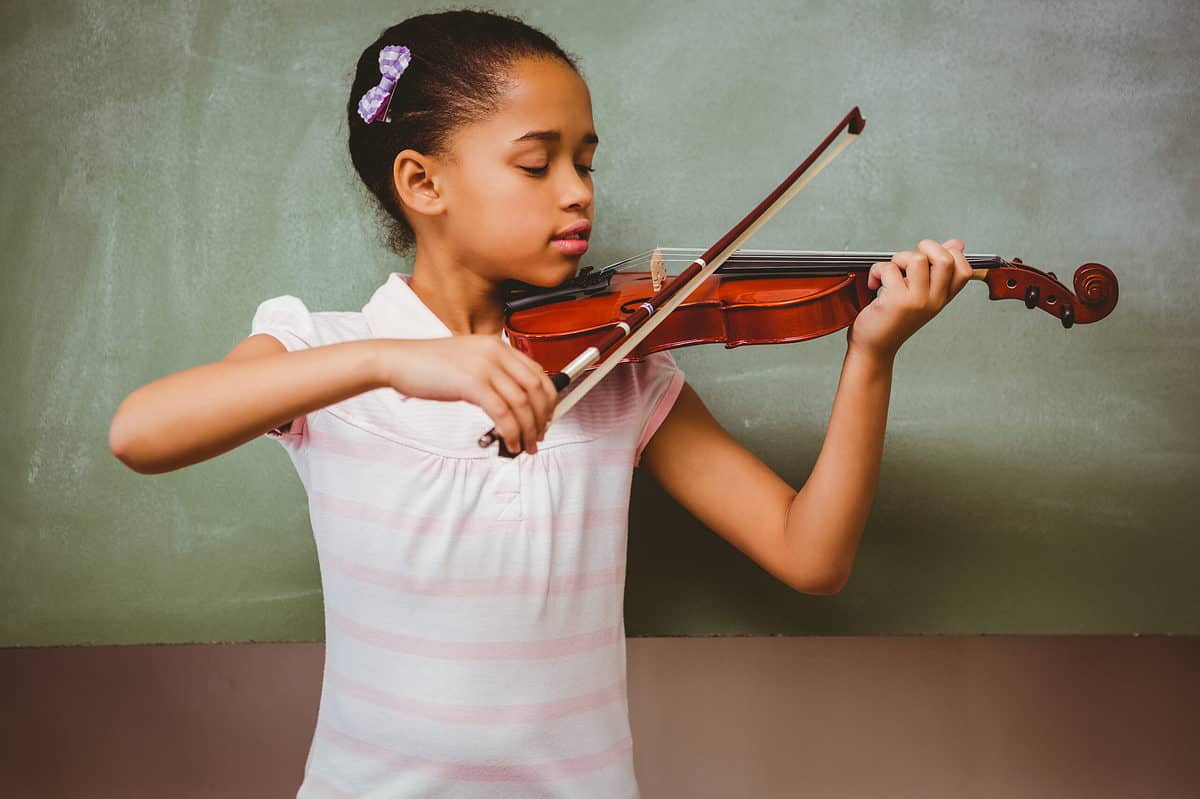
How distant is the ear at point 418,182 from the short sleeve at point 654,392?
233 mm

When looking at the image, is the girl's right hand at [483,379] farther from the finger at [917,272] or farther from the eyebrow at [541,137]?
the finger at [917,272]

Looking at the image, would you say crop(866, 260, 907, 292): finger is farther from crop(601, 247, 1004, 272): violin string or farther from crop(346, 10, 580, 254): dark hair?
crop(346, 10, 580, 254): dark hair

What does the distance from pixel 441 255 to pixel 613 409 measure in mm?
201

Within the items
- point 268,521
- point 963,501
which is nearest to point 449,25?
point 268,521

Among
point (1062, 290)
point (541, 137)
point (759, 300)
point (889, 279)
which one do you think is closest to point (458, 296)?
point (541, 137)

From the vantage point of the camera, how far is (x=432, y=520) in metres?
0.84

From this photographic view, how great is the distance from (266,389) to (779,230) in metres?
0.70

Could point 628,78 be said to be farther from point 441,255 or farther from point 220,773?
point 220,773

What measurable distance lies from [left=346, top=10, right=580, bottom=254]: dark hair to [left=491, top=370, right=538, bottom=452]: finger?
338 millimetres

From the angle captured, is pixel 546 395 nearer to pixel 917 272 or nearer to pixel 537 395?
pixel 537 395

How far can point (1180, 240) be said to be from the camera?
1200 millimetres

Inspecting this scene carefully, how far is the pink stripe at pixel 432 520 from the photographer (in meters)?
0.84

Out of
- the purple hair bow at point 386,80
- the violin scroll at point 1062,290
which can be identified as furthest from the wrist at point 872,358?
the purple hair bow at point 386,80

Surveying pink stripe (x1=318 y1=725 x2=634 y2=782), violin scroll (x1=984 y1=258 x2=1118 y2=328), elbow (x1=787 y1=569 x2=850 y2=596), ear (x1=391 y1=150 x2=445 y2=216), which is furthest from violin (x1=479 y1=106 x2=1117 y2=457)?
pink stripe (x1=318 y1=725 x2=634 y2=782)
